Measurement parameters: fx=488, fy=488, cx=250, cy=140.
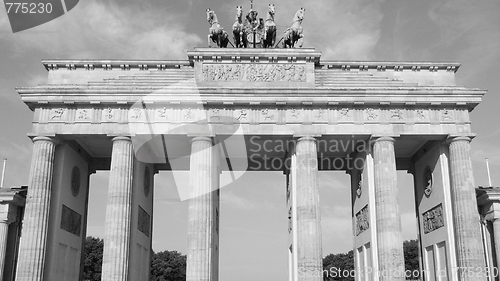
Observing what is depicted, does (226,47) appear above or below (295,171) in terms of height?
above

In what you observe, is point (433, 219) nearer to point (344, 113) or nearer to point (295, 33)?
point (344, 113)

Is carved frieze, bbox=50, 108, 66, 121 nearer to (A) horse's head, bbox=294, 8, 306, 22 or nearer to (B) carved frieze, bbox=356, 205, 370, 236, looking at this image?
(A) horse's head, bbox=294, 8, 306, 22

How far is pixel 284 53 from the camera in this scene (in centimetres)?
3531

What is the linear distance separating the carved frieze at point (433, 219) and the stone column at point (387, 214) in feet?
15.5

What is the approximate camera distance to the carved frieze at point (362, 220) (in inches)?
1382

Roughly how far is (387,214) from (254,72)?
44.2ft

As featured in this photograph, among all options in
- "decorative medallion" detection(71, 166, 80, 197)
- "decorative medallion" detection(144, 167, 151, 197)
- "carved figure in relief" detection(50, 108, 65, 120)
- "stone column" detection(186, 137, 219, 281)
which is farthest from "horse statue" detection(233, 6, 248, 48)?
"decorative medallion" detection(71, 166, 80, 197)

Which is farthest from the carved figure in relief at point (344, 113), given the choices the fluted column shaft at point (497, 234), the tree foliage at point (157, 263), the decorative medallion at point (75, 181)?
the tree foliage at point (157, 263)

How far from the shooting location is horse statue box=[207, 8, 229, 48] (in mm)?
36406

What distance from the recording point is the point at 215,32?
119 feet

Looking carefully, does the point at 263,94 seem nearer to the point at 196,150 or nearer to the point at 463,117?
the point at 196,150

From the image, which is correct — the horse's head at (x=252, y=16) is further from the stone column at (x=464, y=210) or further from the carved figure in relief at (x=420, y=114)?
the stone column at (x=464, y=210)

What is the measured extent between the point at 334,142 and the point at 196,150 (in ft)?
34.0

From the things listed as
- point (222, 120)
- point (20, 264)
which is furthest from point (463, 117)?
point (20, 264)
